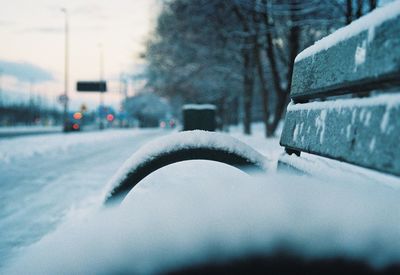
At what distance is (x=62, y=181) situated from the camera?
17.8 feet

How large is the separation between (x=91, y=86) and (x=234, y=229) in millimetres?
39791

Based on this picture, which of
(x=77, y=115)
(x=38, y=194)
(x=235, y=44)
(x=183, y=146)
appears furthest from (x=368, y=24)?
(x=77, y=115)

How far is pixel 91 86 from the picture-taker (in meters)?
38.5

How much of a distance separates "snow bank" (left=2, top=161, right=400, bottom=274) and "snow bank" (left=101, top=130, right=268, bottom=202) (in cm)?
27

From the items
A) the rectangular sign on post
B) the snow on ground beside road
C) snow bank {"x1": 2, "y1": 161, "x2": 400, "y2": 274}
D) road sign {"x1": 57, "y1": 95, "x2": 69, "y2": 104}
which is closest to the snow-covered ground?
snow bank {"x1": 2, "y1": 161, "x2": 400, "y2": 274}

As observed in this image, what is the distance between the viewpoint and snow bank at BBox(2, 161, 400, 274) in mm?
771

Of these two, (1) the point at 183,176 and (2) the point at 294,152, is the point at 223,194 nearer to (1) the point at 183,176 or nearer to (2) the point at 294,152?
(1) the point at 183,176

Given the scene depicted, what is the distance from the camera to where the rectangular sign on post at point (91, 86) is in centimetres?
3778

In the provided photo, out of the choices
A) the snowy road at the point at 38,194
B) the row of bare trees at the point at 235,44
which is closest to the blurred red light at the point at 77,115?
the row of bare trees at the point at 235,44

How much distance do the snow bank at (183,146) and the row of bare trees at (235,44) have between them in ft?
23.3

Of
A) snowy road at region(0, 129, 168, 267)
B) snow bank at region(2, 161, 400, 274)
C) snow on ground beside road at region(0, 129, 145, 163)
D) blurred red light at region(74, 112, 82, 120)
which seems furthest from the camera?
blurred red light at region(74, 112, 82, 120)

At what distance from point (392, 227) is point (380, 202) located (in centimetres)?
7

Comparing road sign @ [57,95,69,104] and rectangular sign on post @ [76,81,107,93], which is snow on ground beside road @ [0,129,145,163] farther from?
rectangular sign on post @ [76,81,107,93]

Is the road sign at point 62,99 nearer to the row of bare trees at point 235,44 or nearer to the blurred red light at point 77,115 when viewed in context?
the row of bare trees at point 235,44
